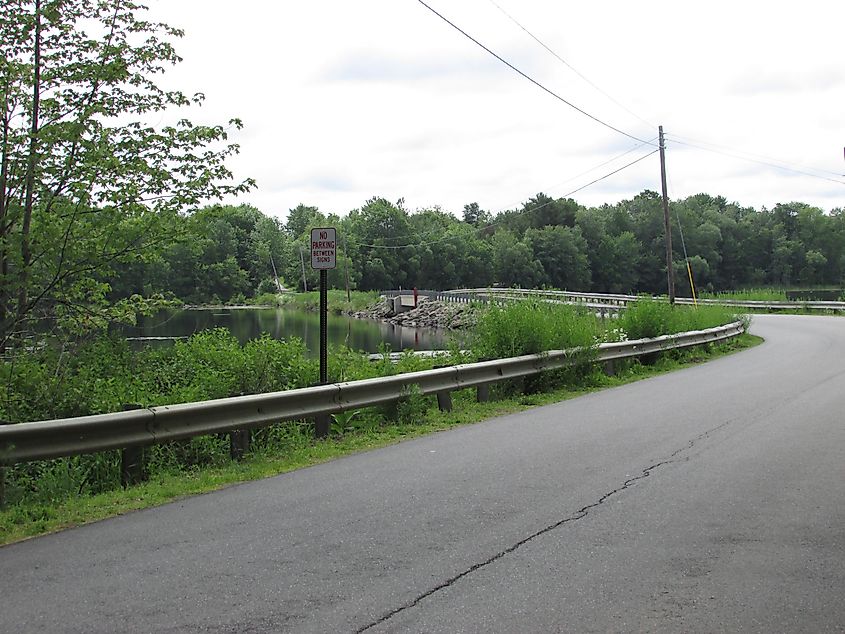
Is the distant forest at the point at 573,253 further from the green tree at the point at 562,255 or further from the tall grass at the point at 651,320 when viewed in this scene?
the tall grass at the point at 651,320

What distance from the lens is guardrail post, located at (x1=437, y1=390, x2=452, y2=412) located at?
1106 cm

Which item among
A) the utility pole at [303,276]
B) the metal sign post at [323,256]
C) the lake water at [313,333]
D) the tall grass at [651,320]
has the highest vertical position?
the utility pole at [303,276]

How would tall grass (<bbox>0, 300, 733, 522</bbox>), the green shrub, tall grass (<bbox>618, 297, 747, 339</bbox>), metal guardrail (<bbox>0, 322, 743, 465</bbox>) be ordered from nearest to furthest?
metal guardrail (<bbox>0, 322, 743, 465</bbox>) < tall grass (<bbox>0, 300, 733, 522</bbox>) < the green shrub < tall grass (<bbox>618, 297, 747, 339</bbox>)

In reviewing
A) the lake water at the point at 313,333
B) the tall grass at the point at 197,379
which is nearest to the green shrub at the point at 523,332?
the tall grass at the point at 197,379

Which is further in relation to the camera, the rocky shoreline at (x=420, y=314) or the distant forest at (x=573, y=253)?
the distant forest at (x=573, y=253)

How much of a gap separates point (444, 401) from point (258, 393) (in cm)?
293

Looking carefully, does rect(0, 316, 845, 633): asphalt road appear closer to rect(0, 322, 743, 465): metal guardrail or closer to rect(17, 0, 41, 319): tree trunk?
rect(0, 322, 743, 465): metal guardrail

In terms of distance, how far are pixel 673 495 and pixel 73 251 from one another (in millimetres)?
6925

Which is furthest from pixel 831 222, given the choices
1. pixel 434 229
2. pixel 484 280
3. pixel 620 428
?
pixel 620 428

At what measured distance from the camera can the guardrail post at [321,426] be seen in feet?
29.7

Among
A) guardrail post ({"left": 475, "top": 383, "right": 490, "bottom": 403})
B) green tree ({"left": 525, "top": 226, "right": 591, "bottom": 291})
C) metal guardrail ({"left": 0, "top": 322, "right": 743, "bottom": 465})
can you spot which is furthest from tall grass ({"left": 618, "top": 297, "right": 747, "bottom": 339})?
green tree ({"left": 525, "top": 226, "right": 591, "bottom": 291})

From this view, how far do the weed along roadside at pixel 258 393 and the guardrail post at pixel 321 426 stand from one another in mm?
201

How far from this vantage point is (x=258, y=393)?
934cm

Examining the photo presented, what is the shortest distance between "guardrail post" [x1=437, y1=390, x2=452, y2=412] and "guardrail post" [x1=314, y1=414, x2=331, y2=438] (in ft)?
7.81
